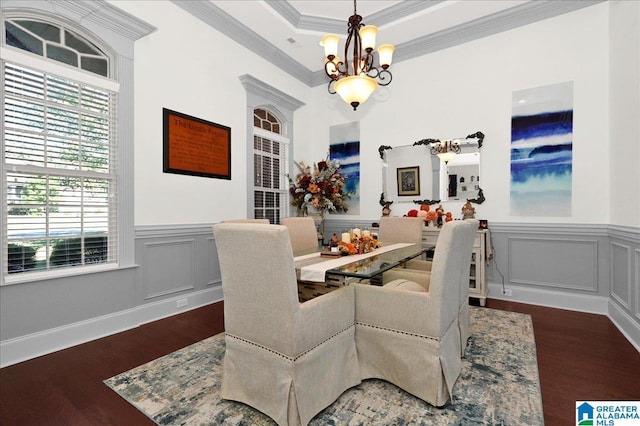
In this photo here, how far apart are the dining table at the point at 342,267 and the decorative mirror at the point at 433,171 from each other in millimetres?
1705

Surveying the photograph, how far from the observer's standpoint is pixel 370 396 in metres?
1.84

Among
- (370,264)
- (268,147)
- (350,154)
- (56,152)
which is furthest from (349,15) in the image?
(56,152)

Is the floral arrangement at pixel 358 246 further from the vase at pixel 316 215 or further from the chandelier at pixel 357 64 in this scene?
the vase at pixel 316 215

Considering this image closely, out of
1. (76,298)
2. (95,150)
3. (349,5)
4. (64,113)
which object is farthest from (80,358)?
(349,5)

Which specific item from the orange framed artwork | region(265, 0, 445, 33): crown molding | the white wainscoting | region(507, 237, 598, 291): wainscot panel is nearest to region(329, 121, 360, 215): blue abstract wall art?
region(265, 0, 445, 33): crown molding

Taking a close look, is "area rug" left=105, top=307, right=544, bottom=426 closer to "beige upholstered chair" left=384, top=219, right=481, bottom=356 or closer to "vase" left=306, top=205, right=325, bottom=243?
"beige upholstered chair" left=384, top=219, right=481, bottom=356

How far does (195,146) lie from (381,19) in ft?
9.26

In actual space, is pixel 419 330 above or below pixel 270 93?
below

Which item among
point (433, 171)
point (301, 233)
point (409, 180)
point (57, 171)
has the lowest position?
point (301, 233)

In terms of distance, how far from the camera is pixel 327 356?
172 centimetres

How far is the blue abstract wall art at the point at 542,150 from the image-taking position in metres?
3.52

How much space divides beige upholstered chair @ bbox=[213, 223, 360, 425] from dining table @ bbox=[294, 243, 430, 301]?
150 millimetres

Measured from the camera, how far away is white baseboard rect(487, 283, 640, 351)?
2.87m

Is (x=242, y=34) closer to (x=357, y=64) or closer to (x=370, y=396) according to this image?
(x=357, y=64)
